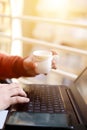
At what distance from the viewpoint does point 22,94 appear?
0.74m

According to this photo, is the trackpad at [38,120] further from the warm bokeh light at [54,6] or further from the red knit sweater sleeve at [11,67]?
the warm bokeh light at [54,6]

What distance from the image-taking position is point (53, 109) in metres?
0.66

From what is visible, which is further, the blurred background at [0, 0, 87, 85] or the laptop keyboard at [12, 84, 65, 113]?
the blurred background at [0, 0, 87, 85]

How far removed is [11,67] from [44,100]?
0.37 m

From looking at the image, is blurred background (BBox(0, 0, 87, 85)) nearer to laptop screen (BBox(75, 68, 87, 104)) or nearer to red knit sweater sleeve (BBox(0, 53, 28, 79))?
red knit sweater sleeve (BBox(0, 53, 28, 79))

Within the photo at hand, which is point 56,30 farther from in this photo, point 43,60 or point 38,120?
point 38,120

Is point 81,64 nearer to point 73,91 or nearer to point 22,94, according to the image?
point 73,91

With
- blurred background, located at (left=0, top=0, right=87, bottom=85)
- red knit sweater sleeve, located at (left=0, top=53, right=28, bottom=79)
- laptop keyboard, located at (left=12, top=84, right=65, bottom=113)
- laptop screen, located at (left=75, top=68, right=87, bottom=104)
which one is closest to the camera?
laptop keyboard, located at (left=12, top=84, right=65, bottom=113)

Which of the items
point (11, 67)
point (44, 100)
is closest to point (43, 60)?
point (44, 100)

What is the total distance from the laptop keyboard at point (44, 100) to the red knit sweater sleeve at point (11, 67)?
17 cm

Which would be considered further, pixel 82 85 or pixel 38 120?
pixel 82 85

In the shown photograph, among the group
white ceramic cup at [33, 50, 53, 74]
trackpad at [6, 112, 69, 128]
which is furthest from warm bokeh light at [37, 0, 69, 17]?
trackpad at [6, 112, 69, 128]

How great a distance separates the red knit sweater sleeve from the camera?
102 centimetres

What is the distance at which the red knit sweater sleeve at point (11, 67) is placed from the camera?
3.34 ft
